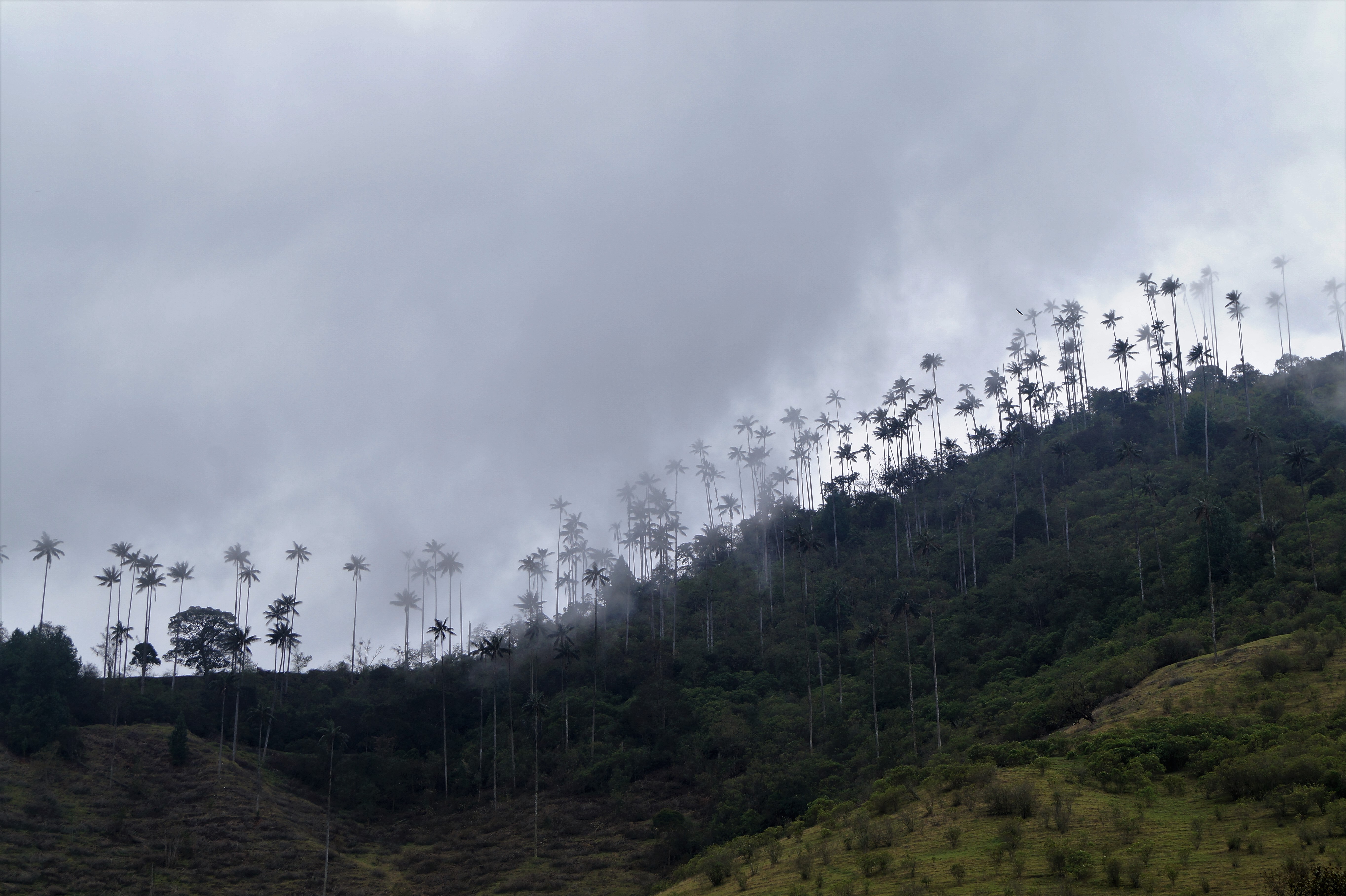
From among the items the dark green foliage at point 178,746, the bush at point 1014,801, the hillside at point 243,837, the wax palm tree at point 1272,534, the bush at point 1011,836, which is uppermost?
the wax palm tree at point 1272,534

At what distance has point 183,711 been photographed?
9562 centimetres

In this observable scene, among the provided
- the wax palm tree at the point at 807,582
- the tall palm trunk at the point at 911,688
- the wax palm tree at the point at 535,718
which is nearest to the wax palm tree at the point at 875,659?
the tall palm trunk at the point at 911,688

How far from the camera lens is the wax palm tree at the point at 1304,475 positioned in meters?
68.1

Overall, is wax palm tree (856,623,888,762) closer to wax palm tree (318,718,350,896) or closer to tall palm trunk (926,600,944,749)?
tall palm trunk (926,600,944,749)

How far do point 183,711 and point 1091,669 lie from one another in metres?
85.1

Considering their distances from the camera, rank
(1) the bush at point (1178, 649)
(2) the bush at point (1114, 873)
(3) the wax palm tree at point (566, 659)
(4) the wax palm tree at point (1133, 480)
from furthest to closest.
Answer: (3) the wax palm tree at point (566, 659) < (4) the wax palm tree at point (1133, 480) < (1) the bush at point (1178, 649) < (2) the bush at point (1114, 873)

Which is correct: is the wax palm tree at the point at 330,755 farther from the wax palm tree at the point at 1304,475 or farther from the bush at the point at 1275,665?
the wax palm tree at the point at 1304,475

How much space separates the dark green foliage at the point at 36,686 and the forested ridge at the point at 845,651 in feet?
0.74

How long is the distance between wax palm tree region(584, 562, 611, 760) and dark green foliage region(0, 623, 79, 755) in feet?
155

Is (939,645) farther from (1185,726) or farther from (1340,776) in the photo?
(1340,776)

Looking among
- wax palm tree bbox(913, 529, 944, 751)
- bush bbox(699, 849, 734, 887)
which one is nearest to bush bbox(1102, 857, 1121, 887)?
bush bbox(699, 849, 734, 887)

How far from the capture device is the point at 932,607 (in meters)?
87.2

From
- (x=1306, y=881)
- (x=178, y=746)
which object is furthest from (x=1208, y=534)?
(x=178, y=746)

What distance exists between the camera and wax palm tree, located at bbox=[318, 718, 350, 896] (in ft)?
247
